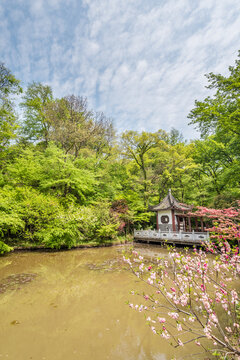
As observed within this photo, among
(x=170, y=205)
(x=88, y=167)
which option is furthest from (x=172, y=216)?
(x=88, y=167)

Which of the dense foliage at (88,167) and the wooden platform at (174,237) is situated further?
the wooden platform at (174,237)

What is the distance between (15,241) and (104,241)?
6358 millimetres

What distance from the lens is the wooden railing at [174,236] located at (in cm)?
1111

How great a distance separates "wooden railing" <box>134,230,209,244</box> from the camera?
437 inches

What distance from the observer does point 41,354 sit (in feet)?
8.36

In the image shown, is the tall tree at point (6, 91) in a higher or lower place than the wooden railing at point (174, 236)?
higher

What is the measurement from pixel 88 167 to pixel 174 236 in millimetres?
10025

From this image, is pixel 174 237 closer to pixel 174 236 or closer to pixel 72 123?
pixel 174 236

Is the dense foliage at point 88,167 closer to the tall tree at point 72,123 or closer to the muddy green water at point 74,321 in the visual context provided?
the tall tree at point 72,123

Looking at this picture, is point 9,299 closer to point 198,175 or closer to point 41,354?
point 41,354

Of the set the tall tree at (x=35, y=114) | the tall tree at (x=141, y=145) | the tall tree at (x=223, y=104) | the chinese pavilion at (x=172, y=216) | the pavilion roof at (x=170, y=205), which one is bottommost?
the chinese pavilion at (x=172, y=216)

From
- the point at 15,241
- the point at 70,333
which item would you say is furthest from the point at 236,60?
the point at 15,241

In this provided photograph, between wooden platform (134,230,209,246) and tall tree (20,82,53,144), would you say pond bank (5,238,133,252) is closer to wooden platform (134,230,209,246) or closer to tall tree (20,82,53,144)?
wooden platform (134,230,209,246)

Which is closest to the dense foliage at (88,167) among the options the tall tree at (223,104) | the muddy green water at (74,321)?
the tall tree at (223,104)
